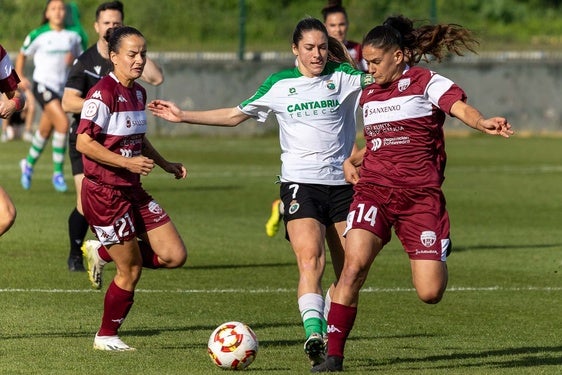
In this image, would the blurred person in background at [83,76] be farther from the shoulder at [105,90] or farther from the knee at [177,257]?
the knee at [177,257]

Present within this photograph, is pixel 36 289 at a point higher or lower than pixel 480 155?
higher

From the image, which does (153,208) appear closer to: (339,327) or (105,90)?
(105,90)

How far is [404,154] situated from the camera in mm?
7445

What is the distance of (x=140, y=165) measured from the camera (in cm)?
762

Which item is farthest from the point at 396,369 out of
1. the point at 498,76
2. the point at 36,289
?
the point at 498,76

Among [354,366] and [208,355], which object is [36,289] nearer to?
[208,355]

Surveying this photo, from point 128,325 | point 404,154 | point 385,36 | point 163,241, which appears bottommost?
point 128,325

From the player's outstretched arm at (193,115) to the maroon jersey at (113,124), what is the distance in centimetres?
14

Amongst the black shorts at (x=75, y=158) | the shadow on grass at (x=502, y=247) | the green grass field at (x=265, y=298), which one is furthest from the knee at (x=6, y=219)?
the shadow on grass at (x=502, y=247)

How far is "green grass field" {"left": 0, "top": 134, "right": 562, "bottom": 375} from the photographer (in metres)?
7.67

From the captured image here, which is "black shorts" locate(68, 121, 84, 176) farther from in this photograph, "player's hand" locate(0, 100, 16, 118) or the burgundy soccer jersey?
"player's hand" locate(0, 100, 16, 118)

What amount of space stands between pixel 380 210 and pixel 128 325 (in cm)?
227

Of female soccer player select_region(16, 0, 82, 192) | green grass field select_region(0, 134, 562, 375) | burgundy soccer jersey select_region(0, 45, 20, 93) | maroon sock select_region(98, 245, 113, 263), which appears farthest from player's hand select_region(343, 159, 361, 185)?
female soccer player select_region(16, 0, 82, 192)

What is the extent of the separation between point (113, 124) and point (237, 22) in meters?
21.9
